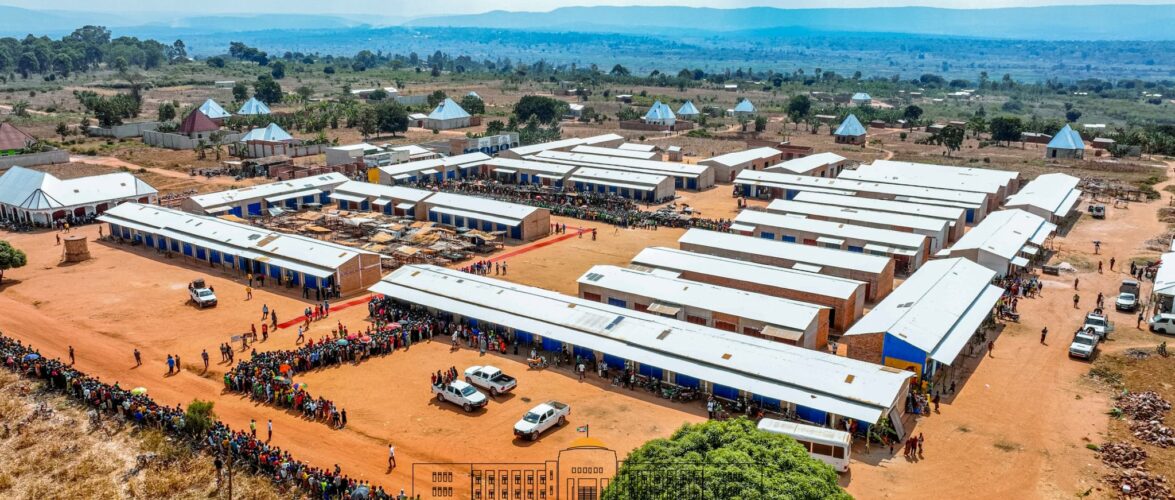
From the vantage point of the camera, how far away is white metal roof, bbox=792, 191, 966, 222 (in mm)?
52531

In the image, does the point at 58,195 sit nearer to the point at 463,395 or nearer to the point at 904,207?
the point at 463,395

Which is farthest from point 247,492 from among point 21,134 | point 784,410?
point 21,134

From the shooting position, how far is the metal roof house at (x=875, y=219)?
48.8m

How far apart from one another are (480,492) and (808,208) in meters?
37.6

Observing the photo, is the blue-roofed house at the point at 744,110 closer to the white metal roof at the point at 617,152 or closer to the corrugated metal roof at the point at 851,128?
the corrugated metal roof at the point at 851,128

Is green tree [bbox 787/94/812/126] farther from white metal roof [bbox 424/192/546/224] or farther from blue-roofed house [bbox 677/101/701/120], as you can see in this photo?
white metal roof [bbox 424/192/546/224]

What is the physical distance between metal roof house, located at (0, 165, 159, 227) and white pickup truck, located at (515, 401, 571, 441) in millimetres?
46271

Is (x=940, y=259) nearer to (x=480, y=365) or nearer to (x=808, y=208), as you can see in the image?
(x=808, y=208)

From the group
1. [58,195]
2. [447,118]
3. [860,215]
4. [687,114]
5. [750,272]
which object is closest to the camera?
[750,272]

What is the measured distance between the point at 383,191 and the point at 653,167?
24.6 meters

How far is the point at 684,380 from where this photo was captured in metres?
28.6

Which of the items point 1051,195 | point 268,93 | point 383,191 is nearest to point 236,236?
point 383,191

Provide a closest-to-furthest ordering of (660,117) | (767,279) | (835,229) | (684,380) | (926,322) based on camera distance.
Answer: (684,380) < (926,322) < (767,279) < (835,229) < (660,117)

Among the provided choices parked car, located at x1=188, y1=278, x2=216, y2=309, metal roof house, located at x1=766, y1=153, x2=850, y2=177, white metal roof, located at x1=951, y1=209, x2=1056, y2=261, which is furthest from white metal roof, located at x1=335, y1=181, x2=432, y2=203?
white metal roof, located at x1=951, y1=209, x2=1056, y2=261
